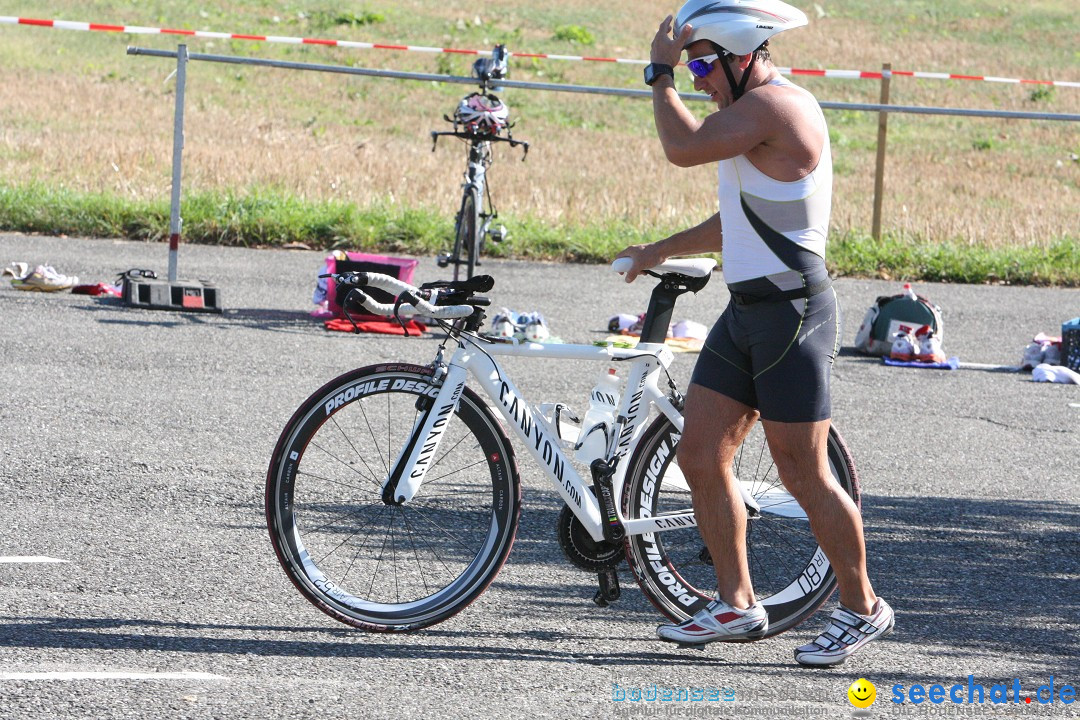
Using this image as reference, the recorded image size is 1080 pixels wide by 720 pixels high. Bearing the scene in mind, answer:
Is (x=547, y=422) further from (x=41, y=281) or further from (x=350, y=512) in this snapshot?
(x=41, y=281)

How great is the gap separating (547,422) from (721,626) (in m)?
0.88

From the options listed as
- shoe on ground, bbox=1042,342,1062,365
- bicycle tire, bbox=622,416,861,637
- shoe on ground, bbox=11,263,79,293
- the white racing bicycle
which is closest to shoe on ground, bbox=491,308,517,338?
shoe on ground, bbox=11,263,79,293

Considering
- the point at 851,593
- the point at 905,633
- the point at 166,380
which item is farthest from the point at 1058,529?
the point at 166,380

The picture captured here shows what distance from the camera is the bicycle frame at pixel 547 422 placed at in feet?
15.3

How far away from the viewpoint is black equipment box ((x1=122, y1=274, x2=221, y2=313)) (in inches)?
412

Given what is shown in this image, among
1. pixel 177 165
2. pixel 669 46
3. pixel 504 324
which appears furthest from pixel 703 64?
pixel 177 165

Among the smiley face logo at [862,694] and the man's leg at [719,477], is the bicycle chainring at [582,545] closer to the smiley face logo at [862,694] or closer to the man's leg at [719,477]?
the man's leg at [719,477]

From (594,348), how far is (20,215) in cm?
1041

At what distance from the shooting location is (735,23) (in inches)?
167

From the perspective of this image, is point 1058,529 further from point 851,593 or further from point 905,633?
point 851,593

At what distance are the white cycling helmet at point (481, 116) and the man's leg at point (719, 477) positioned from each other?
6.91m

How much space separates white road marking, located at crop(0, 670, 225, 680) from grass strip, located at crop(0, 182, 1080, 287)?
374 inches

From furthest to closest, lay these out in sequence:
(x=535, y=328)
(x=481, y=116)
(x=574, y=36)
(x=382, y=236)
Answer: (x=574, y=36), (x=382, y=236), (x=481, y=116), (x=535, y=328)

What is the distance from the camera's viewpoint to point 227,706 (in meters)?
4.07
